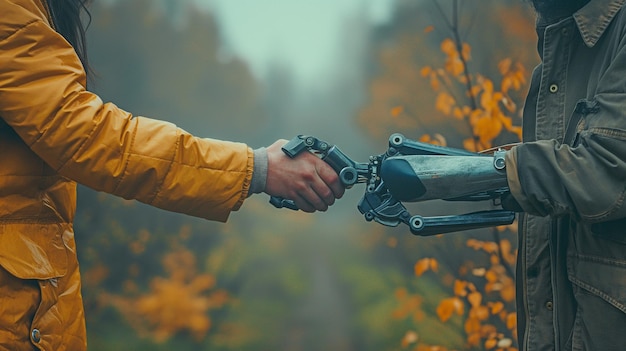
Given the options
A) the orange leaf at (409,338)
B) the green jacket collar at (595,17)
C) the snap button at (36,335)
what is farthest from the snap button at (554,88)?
the orange leaf at (409,338)

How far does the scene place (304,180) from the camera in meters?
2.24

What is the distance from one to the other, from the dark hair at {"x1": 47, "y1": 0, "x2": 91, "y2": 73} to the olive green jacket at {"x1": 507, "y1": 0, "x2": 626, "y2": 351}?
1.23 metres

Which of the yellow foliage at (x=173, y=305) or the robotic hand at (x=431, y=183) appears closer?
the robotic hand at (x=431, y=183)

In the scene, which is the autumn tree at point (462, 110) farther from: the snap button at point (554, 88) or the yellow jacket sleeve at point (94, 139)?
the yellow jacket sleeve at point (94, 139)

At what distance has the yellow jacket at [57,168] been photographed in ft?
6.02

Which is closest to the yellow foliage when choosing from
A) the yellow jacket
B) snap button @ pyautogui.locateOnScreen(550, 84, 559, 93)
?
the yellow jacket

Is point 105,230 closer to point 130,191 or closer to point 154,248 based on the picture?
point 154,248

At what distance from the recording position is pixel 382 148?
17.4ft

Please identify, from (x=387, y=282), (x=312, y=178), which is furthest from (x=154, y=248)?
(x=312, y=178)

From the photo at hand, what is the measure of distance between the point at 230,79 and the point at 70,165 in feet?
13.0

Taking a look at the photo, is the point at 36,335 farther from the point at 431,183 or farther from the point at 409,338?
the point at 409,338

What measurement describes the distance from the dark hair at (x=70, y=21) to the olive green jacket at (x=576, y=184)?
1.23 metres

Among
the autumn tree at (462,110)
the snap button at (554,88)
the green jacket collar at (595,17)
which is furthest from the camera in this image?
the autumn tree at (462,110)

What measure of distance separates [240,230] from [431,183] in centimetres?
393
